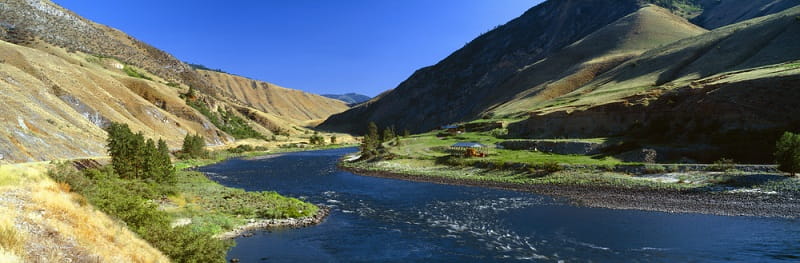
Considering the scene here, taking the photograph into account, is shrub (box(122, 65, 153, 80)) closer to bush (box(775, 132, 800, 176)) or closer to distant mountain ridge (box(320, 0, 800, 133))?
distant mountain ridge (box(320, 0, 800, 133))

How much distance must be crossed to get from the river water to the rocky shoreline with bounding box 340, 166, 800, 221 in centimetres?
185

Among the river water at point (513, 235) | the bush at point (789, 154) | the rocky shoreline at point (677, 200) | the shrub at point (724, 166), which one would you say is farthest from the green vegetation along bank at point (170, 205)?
the bush at point (789, 154)

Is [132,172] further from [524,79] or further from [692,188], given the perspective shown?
[524,79]

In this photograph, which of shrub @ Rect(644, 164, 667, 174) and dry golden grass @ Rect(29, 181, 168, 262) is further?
shrub @ Rect(644, 164, 667, 174)

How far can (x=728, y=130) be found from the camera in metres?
51.2

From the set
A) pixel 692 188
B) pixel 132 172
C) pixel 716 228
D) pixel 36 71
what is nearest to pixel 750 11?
pixel 692 188

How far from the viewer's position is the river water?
2316 cm

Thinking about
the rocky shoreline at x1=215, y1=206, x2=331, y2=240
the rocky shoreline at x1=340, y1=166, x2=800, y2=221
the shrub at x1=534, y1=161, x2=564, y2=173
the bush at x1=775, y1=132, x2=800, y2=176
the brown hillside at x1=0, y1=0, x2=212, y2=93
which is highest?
the brown hillside at x1=0, y1=0, x2=212, y2=93

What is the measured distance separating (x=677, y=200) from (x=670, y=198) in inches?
31.1

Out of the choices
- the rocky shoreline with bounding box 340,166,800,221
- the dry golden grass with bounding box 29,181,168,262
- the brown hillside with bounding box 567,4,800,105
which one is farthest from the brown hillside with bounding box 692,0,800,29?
the dry golden grass with bounding box 29,181,168,262

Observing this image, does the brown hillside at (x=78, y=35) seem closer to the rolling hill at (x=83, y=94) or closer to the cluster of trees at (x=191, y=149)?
the rolling hill at (x=83, y=94)

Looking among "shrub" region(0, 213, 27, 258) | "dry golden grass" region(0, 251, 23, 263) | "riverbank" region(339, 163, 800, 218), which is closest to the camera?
"dry golden grass" region(0, 251, 23, 263)

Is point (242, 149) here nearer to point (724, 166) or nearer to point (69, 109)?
point (69, 109)

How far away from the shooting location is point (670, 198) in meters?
36.9
